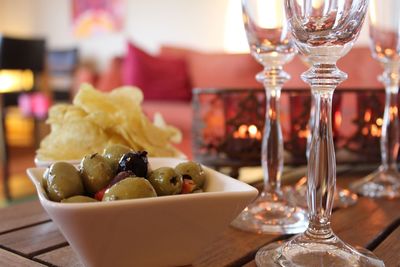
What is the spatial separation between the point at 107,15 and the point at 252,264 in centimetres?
479

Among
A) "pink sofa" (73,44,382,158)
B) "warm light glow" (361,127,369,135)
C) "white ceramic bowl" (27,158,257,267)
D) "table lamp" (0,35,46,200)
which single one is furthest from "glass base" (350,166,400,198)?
"table lamp" (0,35,46,200)

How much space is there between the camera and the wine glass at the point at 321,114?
0.44 m

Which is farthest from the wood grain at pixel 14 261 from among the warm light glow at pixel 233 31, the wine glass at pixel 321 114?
the warm light glow at pixel 233 31

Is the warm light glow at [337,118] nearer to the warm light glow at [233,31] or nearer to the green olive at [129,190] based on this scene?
the green olive at [129,190]

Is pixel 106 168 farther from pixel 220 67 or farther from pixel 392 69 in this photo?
pixel 220 67

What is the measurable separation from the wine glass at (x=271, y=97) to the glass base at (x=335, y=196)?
0.18 ft

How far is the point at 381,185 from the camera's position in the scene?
82 cm

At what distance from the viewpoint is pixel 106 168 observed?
0.46 meters

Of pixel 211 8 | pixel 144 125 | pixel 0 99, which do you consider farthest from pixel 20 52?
pixel 144 125

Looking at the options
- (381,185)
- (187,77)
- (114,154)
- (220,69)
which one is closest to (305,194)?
(381,185)

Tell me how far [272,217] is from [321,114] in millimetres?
202

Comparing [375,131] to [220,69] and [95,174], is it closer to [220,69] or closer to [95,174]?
[95,174]

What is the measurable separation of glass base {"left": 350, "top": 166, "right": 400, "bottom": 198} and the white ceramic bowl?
0.41 meters

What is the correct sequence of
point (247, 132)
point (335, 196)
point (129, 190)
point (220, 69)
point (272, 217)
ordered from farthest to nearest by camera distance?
point (220, 69)
point (247, 132)
point (335, 196)
point (272, 217)
point (129, 190)
